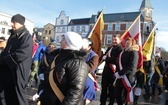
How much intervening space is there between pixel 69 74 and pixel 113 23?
70987 mm

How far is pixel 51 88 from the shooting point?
3318 mm

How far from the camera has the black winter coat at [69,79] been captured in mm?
→ 3145

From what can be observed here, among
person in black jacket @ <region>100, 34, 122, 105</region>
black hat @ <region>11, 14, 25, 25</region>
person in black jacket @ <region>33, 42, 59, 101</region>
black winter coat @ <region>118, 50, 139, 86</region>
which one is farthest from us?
person in black jacket @ <region>100, 34, 122, 105</region>

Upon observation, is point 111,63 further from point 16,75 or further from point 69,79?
point 69,79

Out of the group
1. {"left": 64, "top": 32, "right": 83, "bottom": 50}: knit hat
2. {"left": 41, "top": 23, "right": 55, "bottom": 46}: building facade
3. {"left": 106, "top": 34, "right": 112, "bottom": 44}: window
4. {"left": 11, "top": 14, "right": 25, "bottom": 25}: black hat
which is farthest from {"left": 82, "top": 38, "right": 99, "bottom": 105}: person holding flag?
{"left": 41, "top": 23, "right": 55, "bottom": 46}: building facade

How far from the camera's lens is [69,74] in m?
3.22

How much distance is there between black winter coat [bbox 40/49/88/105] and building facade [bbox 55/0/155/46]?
63883mm

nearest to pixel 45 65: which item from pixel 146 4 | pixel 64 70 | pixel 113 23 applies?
pixel 64 70

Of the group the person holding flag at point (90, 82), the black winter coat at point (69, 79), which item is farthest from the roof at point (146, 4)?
the black winter coat at point (69, 79)

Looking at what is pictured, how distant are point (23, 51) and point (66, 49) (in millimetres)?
1378

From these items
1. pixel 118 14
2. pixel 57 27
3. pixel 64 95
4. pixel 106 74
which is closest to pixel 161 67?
pixel 106 74

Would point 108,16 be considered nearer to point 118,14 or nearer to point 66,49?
point 118,14

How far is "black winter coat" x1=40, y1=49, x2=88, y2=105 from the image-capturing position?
3.14 metres

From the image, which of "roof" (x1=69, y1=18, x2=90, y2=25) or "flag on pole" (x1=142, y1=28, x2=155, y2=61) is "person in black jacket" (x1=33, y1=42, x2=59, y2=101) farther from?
"roof" (x1=69, y1=18, x2=90, y2=25)
